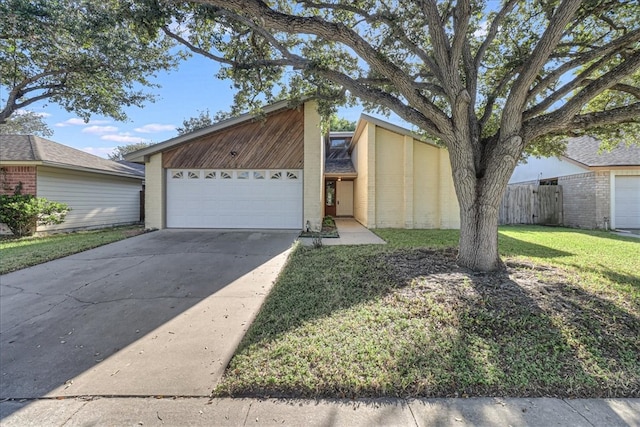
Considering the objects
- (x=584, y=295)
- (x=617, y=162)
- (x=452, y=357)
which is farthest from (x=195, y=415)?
(x=617, y=162)

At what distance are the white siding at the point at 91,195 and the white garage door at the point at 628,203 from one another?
24.2m

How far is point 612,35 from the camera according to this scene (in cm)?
706

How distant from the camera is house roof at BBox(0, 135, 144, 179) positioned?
11.0 meters

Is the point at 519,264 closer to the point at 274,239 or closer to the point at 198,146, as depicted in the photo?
the point at 274,239

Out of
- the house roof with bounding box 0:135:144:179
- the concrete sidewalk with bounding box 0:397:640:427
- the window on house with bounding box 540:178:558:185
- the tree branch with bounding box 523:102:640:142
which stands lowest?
the concrete sidewalk with bounding box 0:397:640:427

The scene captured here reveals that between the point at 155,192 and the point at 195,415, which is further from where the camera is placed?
the point at 155,192

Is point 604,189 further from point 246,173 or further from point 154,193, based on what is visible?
point 154,193

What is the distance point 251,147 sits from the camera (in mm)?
11586

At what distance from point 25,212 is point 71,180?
267 centimetres

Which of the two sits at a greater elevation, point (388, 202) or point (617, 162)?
point (617, 162)

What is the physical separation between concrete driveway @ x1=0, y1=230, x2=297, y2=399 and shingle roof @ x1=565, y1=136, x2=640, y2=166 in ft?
49.7

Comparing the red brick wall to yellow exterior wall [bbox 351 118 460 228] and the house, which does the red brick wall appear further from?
yellow exterior wall [bbox 351 118 460 228]

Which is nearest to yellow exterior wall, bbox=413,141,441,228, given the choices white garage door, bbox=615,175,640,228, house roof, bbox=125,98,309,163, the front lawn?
Answer: house roof, bbox=125,98,309,163

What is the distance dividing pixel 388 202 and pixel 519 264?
744 cm
